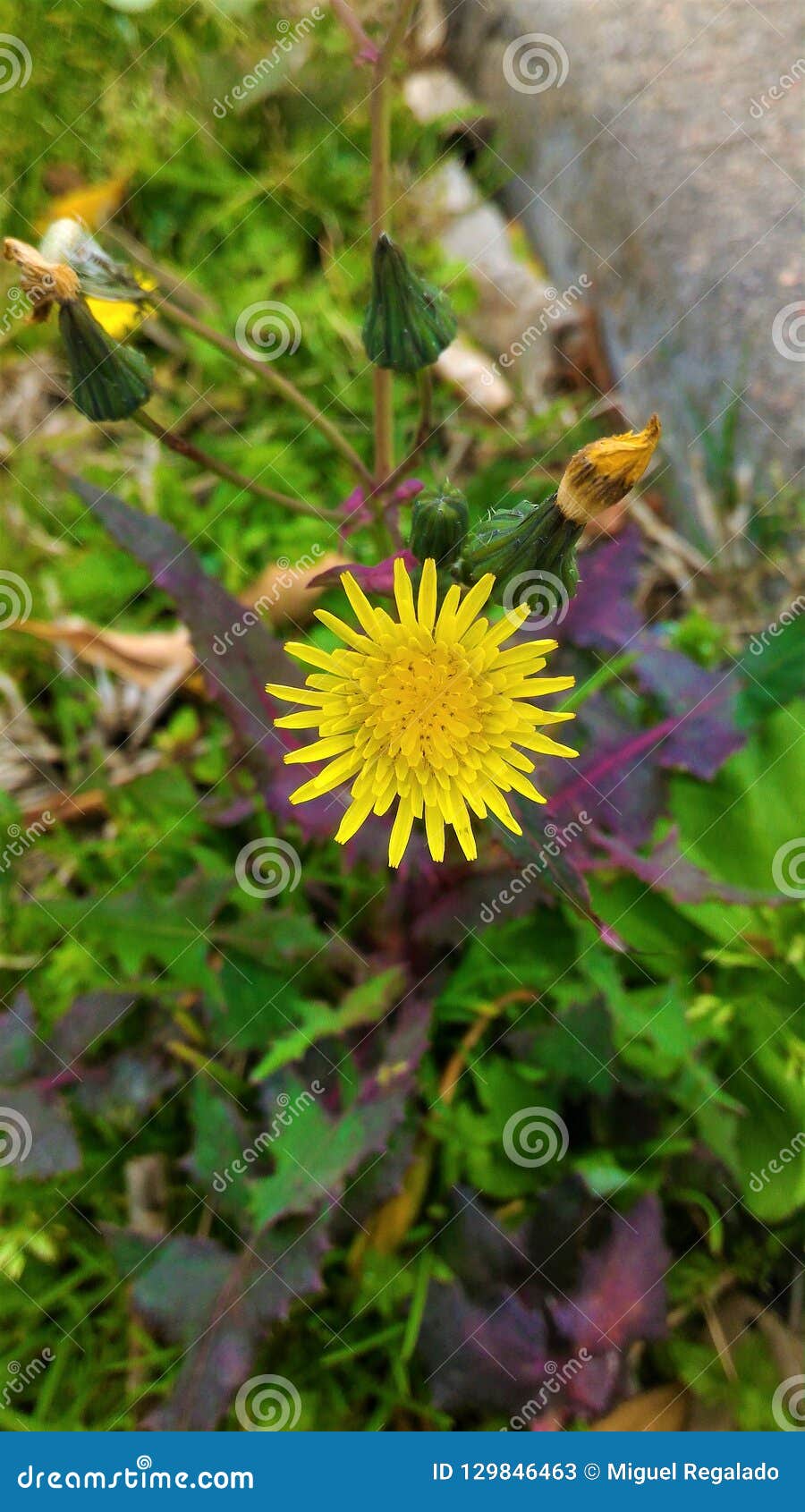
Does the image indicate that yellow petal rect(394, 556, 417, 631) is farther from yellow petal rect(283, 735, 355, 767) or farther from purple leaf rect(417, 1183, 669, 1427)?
purple leaf rect(417, 1183, 669, 1427)

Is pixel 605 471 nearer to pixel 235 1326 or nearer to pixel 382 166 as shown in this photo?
pixel 382 166

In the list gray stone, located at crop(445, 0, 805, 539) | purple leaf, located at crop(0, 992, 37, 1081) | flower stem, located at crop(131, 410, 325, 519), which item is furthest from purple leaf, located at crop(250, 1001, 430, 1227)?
gray stone, located at crop(445, 0, 805, 539)

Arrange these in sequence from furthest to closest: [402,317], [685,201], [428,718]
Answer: [685,201] → [402,317] → [428,718]

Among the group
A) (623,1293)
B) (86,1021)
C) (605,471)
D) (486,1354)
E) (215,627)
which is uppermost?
(605,471)

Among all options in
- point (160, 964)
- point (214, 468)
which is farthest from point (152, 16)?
point (160, 964)

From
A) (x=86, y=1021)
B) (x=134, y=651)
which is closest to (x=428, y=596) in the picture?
(x=86, y=1021)

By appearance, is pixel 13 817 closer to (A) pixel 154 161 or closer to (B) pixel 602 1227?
(B) pixel 602 1227

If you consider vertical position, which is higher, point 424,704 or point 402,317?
point 402,317
